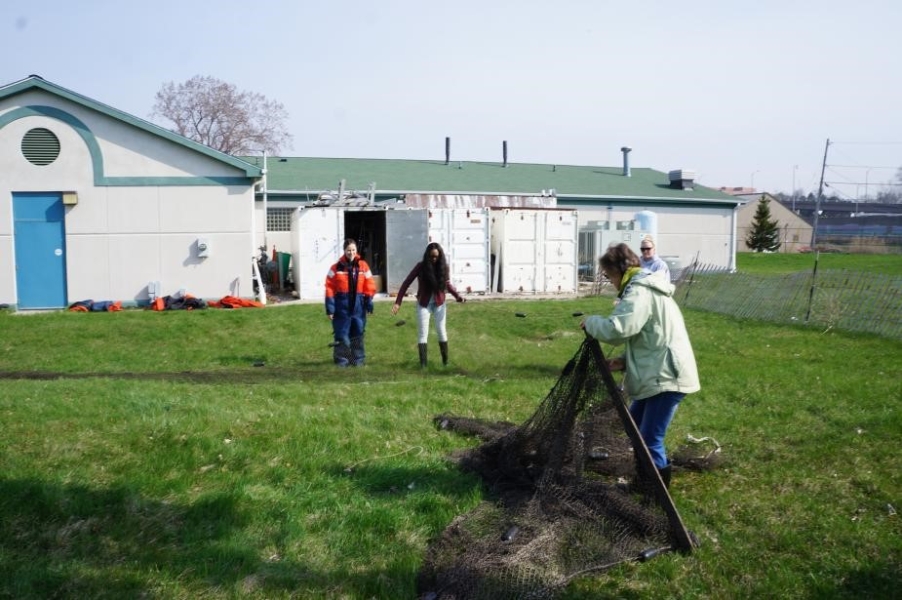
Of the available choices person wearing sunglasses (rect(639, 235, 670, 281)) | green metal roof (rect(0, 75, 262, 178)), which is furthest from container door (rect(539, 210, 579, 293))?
person wearing sunglasses (rect(639, 235, 670, 281))

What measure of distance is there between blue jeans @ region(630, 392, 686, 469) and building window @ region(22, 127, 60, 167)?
19.2m

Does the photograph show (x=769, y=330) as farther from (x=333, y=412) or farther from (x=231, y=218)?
(x=231, y=218)

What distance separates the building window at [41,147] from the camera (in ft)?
67.1

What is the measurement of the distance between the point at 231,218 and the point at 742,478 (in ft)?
57.5

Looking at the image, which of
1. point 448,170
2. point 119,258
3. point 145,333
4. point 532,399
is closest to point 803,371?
point 532,399

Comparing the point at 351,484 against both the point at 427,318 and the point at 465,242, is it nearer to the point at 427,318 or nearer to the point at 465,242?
the point at 427,318

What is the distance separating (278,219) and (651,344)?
2718 centimetres

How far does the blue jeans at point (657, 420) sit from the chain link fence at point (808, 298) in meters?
10.5

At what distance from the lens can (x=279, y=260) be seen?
2508 cm

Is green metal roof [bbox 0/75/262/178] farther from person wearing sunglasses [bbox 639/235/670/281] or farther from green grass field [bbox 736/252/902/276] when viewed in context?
green grass field [bbox 736/252/902/276]

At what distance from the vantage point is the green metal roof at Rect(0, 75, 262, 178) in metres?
20.0

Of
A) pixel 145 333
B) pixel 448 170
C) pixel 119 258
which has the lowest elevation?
pixel 145 333

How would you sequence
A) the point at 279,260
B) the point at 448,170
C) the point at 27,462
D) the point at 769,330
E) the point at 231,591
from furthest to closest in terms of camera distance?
the point at 448,170 → the point at 279,260 → the point at 769,330 → the point at 27,462 → the point at 231,591

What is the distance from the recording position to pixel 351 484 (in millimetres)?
6277
